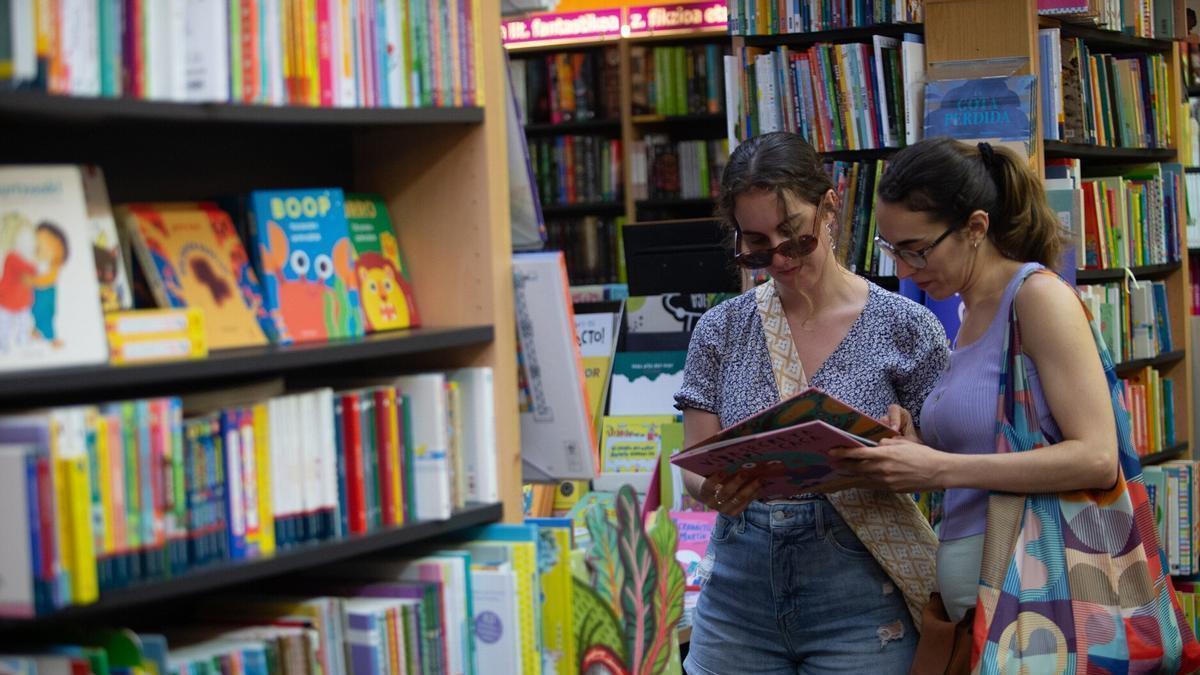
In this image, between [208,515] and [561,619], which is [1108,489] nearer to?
[561,619]

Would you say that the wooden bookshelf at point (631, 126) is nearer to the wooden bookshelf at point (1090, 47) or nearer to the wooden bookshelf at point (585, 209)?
the wooden bookshelf at point (585, 209)

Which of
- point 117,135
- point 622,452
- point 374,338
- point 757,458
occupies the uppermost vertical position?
point 117,135

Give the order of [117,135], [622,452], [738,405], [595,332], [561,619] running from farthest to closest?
1. [595,332]
2. [622,452]
3. [738,405]
4. [561,619]
5. [117,135]

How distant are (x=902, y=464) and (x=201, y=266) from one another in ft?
3.72

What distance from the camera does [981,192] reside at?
2.46m

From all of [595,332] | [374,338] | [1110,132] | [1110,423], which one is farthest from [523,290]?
[1110,132]

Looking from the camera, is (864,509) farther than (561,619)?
Yes

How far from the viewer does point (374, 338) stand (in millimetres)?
2014

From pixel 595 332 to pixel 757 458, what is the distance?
7.27 ft

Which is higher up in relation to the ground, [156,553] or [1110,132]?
[1110,132]

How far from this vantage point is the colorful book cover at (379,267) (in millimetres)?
2135

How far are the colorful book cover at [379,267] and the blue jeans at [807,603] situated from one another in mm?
723

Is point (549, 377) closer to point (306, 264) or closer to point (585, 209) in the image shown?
point (306, 264)


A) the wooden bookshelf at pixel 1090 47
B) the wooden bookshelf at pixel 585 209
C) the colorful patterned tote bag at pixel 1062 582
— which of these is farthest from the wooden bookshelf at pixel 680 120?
the colorful patterned tote bag at pixel 1062 582
